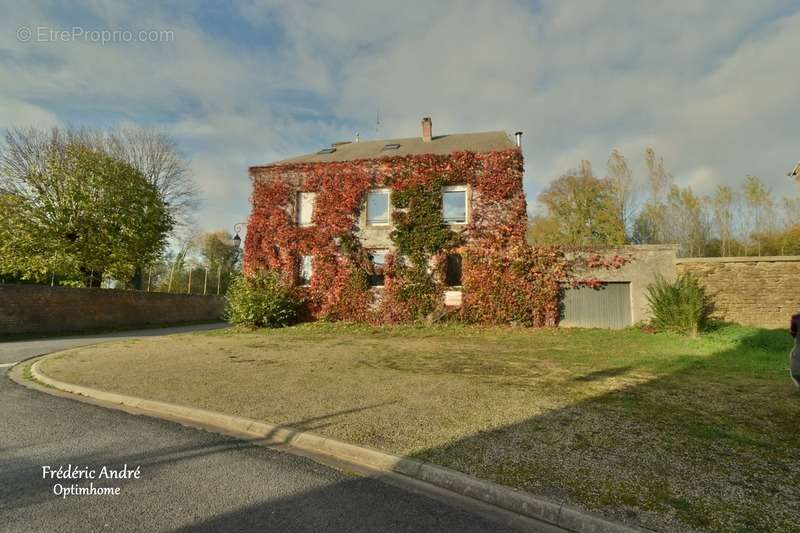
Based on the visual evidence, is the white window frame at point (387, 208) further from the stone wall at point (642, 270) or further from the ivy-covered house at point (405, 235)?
the stone wall at point (642, 270)

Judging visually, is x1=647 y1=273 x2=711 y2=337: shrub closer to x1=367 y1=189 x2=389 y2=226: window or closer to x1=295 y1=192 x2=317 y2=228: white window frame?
x1=367 y1=189 x2=389 y2=226: window

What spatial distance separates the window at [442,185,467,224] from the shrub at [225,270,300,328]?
7.30 m

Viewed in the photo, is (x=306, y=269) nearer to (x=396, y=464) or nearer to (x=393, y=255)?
(x=393, y=255)

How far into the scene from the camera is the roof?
1712 centimetres

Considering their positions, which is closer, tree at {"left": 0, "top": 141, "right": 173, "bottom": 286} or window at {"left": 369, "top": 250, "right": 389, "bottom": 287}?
window at {"left": 369, "top": 250, "right": 389, "bottom": 287}

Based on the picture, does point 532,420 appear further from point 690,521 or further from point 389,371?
point 389,371

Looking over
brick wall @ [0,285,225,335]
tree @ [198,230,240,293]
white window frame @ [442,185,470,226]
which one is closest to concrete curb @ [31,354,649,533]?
white window frame @ [442,185,470,226]

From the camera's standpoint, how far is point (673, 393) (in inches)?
221

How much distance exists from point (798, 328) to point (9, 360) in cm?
1508

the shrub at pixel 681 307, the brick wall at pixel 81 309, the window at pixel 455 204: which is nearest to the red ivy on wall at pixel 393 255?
the window at pixel 455 204

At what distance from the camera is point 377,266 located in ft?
53.3

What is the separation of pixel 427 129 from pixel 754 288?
46.9 feet

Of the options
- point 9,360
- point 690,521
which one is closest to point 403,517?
point 690,521

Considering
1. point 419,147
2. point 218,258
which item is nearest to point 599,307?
point 419,147
